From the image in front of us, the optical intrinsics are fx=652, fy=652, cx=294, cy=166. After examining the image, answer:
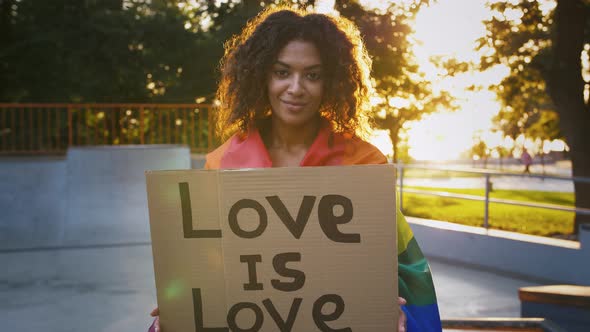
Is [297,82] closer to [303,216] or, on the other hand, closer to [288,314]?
[303,216]

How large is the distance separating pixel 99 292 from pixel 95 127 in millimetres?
7956

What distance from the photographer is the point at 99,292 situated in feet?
22.3

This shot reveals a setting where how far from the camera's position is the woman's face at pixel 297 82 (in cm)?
227

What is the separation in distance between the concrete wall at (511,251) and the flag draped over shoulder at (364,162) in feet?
17.5

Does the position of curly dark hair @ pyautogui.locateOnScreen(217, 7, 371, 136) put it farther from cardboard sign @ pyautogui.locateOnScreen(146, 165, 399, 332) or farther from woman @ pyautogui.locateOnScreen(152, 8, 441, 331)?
cardboard sign @ pyautogui.locateOnScreen(146, 165, 399, 332)

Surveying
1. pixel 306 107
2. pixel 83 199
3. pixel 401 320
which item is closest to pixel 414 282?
pixel 401 320

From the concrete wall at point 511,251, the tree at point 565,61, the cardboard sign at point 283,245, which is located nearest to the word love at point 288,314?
the cardboard sign at point 283,245

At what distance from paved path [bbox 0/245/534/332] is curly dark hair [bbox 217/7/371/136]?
3597 mm

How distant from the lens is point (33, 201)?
10.3 m

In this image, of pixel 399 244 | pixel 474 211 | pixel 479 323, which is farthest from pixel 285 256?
pixel 474 211

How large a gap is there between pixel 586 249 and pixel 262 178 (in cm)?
611

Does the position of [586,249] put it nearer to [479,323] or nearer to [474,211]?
[479,323]

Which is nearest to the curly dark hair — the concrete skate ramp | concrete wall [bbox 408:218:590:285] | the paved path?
the paved path

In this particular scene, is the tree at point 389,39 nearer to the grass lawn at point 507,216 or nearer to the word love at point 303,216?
the grass lawn at point 507,216
